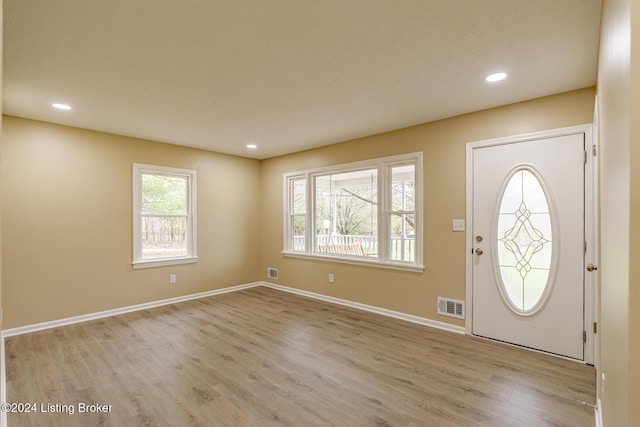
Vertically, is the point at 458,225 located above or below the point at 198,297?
above

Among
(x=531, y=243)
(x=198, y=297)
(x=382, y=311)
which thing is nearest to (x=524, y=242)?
(x=531, y=243)

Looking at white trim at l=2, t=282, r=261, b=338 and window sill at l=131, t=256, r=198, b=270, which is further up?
window sill at l=131, t=256, r=198, b=270

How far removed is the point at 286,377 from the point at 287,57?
2554 millimetres

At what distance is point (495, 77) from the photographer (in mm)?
2701

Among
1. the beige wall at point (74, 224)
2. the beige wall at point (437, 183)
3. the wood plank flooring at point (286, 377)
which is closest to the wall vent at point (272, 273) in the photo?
the beige wall at point (437, 183)

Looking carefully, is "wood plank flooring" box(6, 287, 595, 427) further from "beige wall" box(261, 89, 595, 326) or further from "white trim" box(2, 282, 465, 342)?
"beige wall" box(261, 89, 595, 326)

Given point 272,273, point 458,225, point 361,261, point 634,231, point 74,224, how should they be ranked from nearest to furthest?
point 634,231 → point 458,225 → point 74,224 → point 361,261 → point 272,273

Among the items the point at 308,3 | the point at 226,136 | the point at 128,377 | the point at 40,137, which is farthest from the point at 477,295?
the point at 40,137

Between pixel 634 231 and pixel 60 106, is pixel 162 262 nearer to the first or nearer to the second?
pixel 60 106

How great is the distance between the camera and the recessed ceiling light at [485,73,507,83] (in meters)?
2.65

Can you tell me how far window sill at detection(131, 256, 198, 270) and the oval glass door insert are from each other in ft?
14.4

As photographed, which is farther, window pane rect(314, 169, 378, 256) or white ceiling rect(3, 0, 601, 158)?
window pane rect(314, 169, 378, 256)

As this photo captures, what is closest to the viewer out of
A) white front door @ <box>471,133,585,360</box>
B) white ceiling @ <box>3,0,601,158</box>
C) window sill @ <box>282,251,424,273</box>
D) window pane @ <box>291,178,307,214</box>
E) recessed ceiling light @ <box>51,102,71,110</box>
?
white ceiling @ <box>3,0,601,158</box>

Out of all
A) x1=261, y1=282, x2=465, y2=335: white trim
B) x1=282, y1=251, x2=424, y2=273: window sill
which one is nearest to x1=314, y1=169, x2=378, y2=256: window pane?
x1=282, y1=251, x2=424, y2=273: window sill
